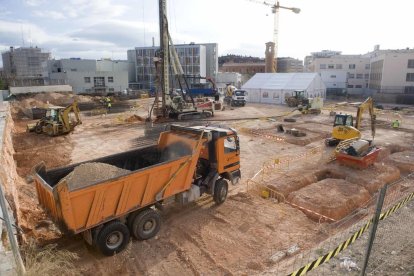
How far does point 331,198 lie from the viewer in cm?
1159

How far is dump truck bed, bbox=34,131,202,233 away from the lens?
7184mm

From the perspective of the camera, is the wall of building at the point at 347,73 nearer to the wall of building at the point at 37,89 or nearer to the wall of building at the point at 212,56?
the wall of building at the point at 212,56

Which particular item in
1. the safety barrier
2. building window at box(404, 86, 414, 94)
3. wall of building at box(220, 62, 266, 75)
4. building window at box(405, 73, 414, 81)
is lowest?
the safety barrier

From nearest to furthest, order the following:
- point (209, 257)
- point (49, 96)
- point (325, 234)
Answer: point (209, 257) → point (325, 234) → point (49, 96)

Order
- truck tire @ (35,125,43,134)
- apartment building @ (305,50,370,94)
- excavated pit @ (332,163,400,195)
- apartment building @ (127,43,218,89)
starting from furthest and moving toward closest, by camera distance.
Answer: apartment building @ (127,43,218,89) < apartment building @ (305,50,370,94) < truck tire @ (35,125,43,134) < excavated pit @ (332,163,400,195)

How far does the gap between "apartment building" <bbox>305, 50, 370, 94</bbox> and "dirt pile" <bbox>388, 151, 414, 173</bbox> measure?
1784 inches

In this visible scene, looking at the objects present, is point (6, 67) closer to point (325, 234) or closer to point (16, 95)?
point (16, 95)

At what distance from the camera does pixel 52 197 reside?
7328mm

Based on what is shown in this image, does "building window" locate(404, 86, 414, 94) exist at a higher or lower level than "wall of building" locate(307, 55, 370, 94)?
lower

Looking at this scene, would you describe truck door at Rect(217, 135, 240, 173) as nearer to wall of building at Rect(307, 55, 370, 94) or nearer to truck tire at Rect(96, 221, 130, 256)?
truck tire at Rect(96, 221, 130, 256)

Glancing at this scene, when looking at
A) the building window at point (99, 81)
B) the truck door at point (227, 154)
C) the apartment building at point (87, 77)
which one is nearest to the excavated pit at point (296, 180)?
the truck door at point (227, 154)

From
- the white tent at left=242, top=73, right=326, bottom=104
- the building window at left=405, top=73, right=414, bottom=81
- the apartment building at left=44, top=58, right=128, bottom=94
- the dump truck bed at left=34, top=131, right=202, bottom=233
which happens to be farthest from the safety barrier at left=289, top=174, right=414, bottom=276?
the apartment building at left=44, top=58, right=128, bottom=94

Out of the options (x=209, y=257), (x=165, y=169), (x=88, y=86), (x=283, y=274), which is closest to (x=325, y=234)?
(x=283, y=274)

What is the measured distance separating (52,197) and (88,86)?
5410 centimetres
